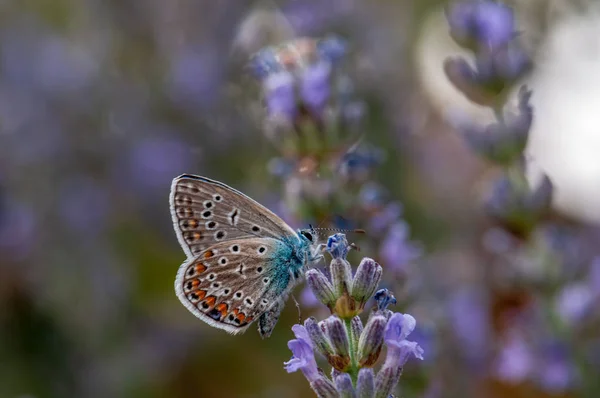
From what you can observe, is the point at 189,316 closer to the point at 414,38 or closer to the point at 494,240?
the point at 494,240

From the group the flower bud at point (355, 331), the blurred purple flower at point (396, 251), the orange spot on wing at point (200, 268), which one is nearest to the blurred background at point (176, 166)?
the blurred purple flower at point (396, 251)

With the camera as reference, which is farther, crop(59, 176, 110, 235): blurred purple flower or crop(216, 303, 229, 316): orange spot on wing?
crop(59, 176, 110, 235): blurred purple flower

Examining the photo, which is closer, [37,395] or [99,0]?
[37,395]

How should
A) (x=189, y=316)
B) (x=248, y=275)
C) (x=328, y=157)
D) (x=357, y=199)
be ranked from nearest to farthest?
1. (x=248, y=275)
2. (x=357, y=199)
3. (x=328, y=157)
4. (x=189, y=316)

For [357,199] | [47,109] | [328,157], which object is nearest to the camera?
[357,199]

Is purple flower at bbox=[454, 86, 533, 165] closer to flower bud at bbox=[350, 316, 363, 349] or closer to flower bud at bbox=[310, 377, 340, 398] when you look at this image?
flower bud at bbox=[350, 316, 363, 349]

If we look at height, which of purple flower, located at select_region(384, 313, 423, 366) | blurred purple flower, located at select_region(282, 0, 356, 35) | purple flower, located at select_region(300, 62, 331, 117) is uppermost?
blurred purple flower, located at select_region(282, 0, 356, 35)

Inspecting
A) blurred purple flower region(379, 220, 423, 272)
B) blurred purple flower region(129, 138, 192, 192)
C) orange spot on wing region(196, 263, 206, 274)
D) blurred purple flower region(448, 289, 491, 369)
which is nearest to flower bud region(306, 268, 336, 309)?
orange spot on wing region(196, 263, 206, 274)

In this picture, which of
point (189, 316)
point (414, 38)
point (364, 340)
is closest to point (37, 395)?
point (189, 316)
